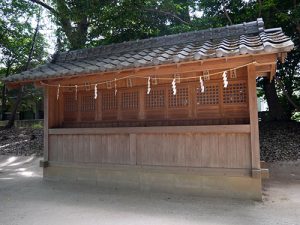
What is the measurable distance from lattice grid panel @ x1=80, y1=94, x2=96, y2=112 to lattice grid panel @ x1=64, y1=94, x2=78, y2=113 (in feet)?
0.85

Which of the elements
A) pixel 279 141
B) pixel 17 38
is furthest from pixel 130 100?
pixel 17 38

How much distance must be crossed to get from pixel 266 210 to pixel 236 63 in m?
3.09

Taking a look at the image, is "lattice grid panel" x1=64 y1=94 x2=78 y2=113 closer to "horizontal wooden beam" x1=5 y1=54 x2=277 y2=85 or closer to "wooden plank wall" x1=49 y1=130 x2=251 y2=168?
"wooden plank wall" x1=49 y1=130 x2=251 y2=168

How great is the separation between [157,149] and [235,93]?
2312 mm

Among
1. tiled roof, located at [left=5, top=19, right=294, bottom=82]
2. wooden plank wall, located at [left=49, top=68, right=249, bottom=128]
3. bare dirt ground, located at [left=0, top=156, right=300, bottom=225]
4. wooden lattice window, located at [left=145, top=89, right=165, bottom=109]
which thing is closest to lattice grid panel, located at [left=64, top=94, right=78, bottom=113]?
wooden plank wall, located at [left=49, top=68, right=249, bottom=128]

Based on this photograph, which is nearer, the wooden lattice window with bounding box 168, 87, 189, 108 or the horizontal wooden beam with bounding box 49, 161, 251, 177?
the horizontal wooden beam with bounding box 49, 161, 251, 177

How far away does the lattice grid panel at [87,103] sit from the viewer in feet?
26.2

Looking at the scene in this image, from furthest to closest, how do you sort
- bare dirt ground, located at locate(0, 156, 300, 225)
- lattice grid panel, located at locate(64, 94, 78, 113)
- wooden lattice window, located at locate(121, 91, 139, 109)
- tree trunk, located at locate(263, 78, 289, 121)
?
tree trunk, located at locate(263, 78, 289, 121)
lattice grid panel, located at locate(64, 94, 78, 113)
wooden lattice window, located at locate(121, 91, 139, 109)
bare dirt ground, located at locate(0, 156, 300, 225)

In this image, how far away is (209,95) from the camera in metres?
6.70

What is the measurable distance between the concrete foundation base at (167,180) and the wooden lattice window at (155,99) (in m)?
1.66

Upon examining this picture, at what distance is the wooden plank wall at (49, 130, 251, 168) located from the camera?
619 cm

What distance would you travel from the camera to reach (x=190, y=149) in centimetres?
650

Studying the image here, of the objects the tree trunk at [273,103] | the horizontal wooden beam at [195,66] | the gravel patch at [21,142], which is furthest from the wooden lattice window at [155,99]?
the tree trunk at [273,103]

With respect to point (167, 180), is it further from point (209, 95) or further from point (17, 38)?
point (17, 38)
